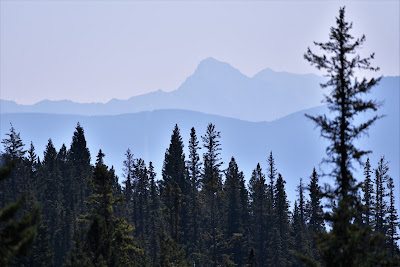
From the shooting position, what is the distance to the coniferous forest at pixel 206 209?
60.5ft

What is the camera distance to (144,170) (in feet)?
237

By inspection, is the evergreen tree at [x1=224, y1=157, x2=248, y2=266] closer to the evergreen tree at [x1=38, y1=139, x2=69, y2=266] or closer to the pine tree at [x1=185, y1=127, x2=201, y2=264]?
the pine tree at [x1=185, y1=127, x2=201, y2=264]

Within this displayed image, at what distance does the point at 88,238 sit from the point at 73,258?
3.62m

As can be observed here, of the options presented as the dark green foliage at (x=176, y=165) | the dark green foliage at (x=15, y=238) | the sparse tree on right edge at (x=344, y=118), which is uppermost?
the dark green foliage at (x=176, y=165)

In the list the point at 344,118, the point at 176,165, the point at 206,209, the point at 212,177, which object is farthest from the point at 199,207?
the point at 344,118

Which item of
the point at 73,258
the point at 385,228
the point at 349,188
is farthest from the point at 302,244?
the point at 349,188

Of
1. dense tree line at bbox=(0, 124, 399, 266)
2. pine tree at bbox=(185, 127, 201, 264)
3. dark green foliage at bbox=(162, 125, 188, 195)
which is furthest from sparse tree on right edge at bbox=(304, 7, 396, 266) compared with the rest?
dark green foliage at bbox=(162, 125, 188, 195)

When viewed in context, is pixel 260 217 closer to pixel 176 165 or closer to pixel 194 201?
pixel 194 201

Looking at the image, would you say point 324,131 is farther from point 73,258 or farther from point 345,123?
point 73,258

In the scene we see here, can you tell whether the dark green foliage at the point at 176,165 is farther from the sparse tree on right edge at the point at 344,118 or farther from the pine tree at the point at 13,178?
the sparse tree on right edge at the point at 344,118

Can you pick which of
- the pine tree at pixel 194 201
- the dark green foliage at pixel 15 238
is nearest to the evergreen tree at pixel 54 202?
the pine tree at pixel 194 201

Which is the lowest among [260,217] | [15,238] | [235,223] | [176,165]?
[15,238]

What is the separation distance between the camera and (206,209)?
235ft

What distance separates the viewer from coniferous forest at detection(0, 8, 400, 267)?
18.4 m
